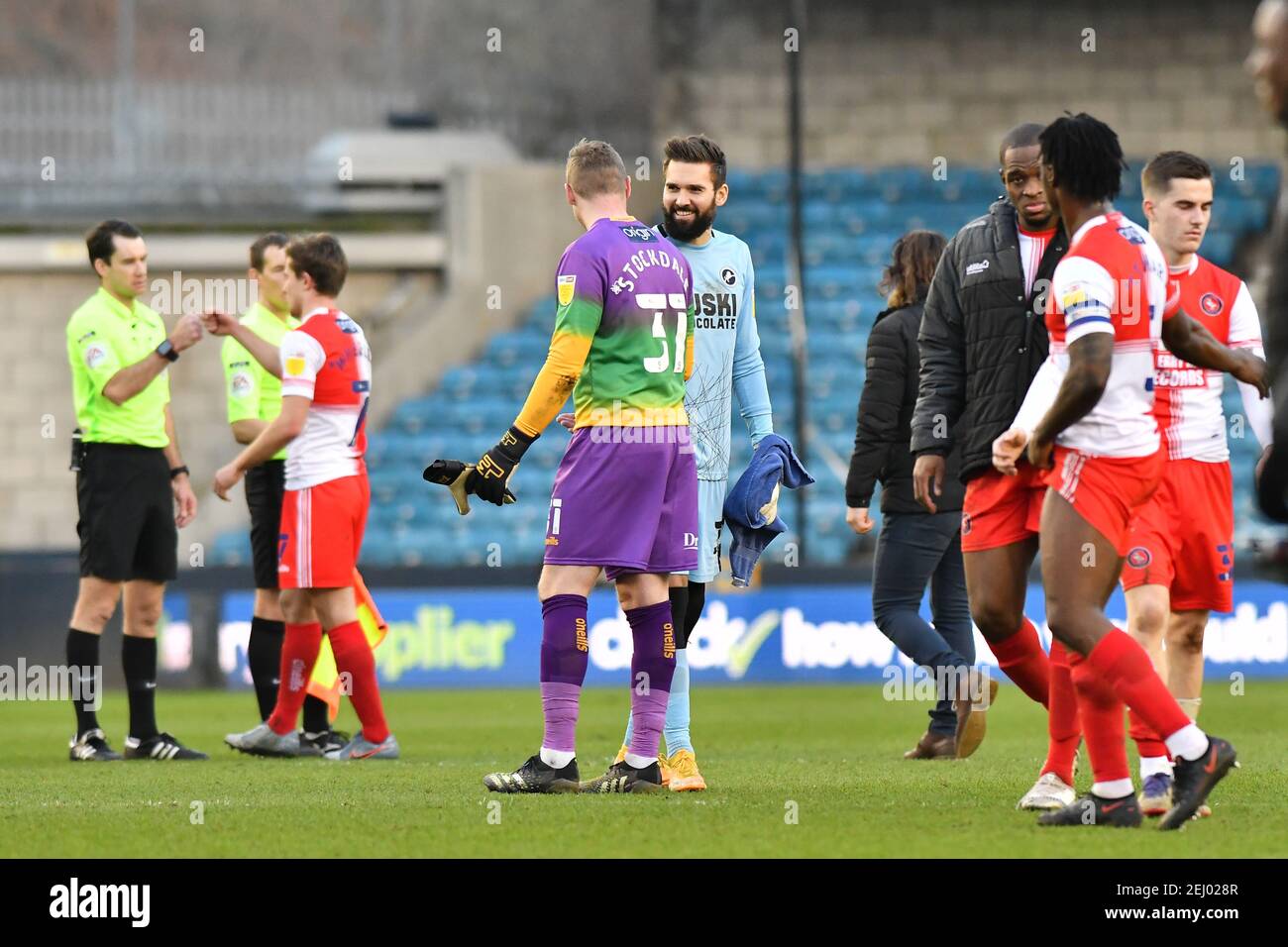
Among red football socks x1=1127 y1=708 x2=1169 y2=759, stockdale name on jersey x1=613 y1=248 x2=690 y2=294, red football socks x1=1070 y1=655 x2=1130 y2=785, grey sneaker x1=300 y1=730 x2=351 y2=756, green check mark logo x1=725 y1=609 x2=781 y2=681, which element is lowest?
green check mark logo x1=725 y1=609 x2=781 y2=681

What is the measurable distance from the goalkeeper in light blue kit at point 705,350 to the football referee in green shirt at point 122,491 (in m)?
2.86

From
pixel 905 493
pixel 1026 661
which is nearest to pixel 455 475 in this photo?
pixel 1026 661

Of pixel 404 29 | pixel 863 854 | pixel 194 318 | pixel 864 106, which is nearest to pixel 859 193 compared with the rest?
pixel 864 106

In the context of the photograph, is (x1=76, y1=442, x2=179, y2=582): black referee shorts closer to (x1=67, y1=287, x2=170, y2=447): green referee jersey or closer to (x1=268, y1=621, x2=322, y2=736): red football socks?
(x1=67, y1=287, x2=170, y2=447): green referee jersey

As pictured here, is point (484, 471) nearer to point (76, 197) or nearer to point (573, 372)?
point (573, 372)

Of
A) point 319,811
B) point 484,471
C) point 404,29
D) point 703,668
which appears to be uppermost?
point 404,29

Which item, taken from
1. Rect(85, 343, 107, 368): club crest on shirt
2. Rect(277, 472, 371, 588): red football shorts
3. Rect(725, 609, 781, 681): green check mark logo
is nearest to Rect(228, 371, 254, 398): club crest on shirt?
Rect(85, 343, 107, 368): club crest on shirt

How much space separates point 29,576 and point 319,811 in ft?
33.9

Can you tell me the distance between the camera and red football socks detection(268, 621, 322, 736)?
913 cm

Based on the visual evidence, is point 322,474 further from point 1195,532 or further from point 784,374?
point 784,374

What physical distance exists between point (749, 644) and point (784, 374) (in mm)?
6026

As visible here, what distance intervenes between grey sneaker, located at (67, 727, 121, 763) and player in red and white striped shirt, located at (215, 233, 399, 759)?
3.31 feet

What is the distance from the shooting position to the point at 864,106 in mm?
24656
